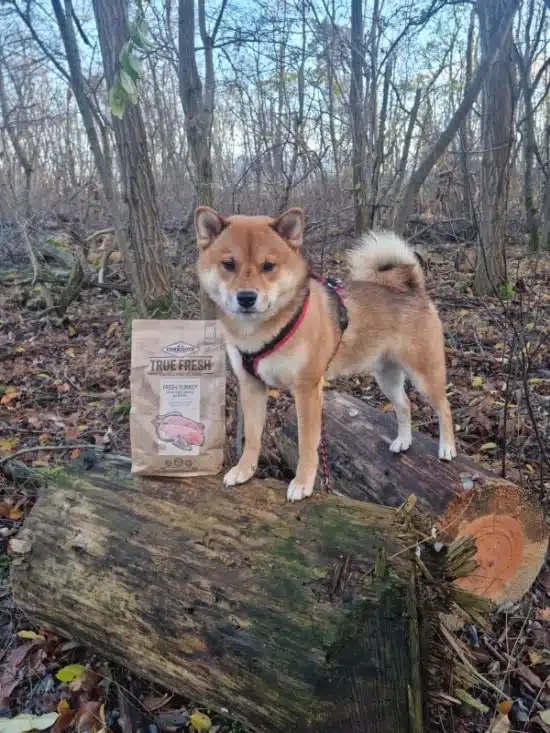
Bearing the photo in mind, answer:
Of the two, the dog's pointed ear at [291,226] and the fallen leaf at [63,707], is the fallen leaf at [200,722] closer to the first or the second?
the fallen leaf at [63,707]

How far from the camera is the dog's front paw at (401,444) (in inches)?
131

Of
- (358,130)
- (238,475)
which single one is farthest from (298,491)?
(358,130)

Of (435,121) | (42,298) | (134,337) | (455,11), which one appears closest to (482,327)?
(134,337)

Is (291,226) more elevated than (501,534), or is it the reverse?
(291,226)

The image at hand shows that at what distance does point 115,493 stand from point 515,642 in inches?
78.3

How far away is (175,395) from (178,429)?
169mm

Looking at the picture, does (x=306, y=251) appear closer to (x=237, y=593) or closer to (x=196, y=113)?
(x=196, y=113)

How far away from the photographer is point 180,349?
2693 millimetres

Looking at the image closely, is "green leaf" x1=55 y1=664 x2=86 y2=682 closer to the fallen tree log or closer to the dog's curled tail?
the fallen tree log

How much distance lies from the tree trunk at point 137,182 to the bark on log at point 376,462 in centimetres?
240

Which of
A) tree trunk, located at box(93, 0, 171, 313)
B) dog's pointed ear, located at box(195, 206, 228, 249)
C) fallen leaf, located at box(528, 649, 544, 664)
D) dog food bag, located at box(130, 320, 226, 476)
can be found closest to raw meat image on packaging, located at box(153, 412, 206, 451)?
dog food bag, located at box(130, 320, 226, 476)

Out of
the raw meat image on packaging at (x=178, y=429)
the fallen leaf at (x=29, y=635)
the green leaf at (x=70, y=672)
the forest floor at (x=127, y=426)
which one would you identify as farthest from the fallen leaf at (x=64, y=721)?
the raw meat image on packaging at (x=178, y=429)

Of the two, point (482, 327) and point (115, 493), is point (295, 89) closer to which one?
point (482, 327)

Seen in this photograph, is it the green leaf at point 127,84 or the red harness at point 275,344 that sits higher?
the green leaf at point 127,84
